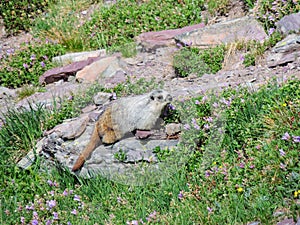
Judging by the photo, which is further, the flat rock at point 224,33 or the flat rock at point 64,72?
the flat rock at point 64,72

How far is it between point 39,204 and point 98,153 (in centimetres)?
94

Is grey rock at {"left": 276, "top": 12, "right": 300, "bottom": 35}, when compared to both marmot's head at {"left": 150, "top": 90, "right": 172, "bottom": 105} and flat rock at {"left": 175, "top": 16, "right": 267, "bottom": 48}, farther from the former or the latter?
marmot's head at {"left": 150, "top": 90, "right": 172, "bottom": 105}

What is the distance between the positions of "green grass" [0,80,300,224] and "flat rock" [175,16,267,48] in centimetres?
238

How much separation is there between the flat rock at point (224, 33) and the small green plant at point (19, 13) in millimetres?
4245

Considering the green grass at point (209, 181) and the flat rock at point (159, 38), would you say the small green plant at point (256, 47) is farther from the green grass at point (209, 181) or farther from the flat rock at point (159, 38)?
the green grass at point (209, 181)

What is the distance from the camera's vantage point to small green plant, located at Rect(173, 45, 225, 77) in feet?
28.7

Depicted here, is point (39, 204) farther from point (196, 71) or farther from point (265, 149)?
point (196, 71)

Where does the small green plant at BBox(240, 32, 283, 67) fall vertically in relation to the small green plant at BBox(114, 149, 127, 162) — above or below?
above

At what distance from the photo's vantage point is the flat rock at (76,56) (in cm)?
1041

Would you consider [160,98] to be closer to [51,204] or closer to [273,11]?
[51,204]

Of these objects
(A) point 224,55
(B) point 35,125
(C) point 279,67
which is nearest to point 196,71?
(A) point 224,55

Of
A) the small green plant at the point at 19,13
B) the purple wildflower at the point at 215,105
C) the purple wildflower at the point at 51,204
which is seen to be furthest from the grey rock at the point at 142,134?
the small green plant at the point at 19,13

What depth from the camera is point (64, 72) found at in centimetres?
1007

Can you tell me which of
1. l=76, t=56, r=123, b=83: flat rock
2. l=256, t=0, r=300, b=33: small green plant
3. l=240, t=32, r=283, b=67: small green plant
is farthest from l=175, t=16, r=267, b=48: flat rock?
l=76, t=56, r=123, b=83: flat rock
